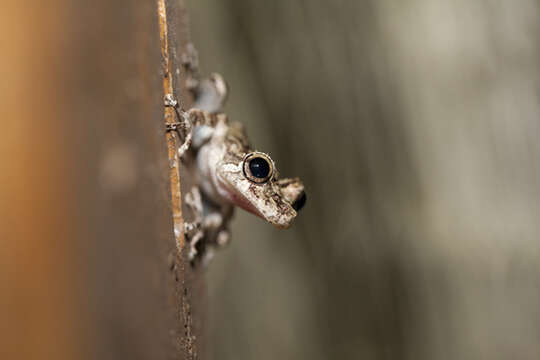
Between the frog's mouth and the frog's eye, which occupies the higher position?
the frog's eye

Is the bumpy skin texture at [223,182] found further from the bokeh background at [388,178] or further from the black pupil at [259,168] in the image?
the bokeh background at [388,178]

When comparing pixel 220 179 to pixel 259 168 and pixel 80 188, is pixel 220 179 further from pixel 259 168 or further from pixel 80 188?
pixel 80 188

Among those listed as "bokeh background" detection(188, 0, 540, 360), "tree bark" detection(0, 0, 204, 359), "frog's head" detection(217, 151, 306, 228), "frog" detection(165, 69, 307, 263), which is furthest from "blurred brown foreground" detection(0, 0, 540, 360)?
"tree bark" detection(0, 0, 204, 359)

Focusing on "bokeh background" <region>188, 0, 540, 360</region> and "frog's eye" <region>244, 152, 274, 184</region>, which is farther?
"bokeh background" <region>188, 0, 540, 360</region>

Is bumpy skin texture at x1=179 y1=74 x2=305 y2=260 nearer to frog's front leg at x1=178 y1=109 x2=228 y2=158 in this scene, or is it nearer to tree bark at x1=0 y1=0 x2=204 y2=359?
frog's front leg at x1=178 y1=109 x2=228 y2=158

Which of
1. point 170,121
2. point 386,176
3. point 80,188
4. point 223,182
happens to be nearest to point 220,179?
point 223,182

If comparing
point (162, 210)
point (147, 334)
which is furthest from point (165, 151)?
point (147, 334)
